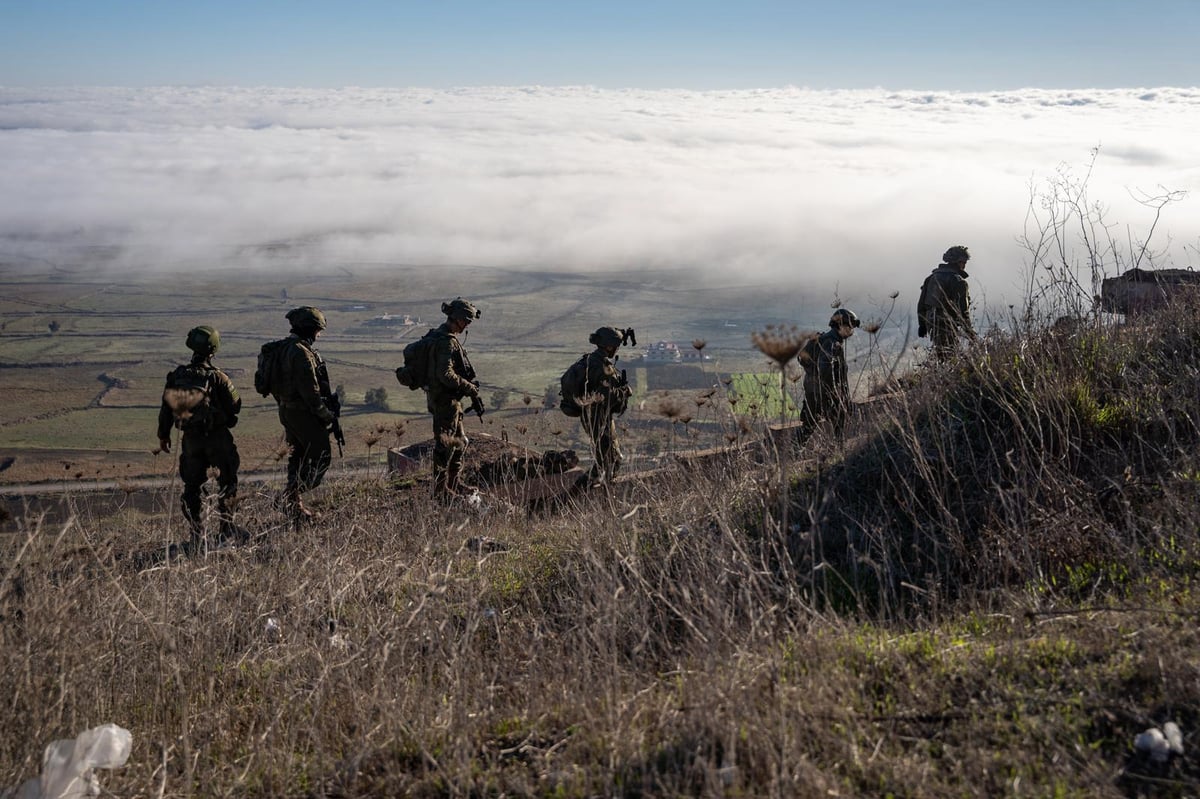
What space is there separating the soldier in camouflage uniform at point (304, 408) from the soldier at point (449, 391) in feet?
2.97

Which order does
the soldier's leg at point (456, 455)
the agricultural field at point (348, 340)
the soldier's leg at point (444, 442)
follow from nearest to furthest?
the soldier's leg at point (444, 442)
the soldier's leg at point (456, 455)
the agricultural field at point (348, 340)

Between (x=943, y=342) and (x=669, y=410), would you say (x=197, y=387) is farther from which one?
(x=943, y=342)

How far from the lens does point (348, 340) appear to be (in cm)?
4719

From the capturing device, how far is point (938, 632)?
421 centimetres

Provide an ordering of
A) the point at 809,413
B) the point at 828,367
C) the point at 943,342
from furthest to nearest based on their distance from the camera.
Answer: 1. the point at 943,342
2. the point at 809,413
3. the point at 828,367

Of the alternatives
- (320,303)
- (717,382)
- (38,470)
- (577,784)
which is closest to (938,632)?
(577,784)

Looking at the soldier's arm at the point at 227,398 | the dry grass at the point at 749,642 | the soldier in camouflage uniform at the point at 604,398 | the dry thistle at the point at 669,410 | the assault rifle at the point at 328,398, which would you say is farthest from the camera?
the soldier in camouflage uniform at the point at 604,398

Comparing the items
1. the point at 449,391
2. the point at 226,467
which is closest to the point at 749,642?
the point at 449,391

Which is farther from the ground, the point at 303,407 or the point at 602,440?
the point at 303,407

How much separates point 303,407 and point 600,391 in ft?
8.31

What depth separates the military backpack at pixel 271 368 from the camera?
8227 mm

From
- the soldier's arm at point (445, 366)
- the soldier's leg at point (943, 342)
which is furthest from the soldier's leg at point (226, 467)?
the soldier's leg at point (943, 342)

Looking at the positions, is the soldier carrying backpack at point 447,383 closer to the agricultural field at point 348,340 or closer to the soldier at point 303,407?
the agricultural field at point 348,340

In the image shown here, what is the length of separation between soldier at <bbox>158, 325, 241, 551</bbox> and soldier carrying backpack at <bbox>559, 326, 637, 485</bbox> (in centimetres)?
276
